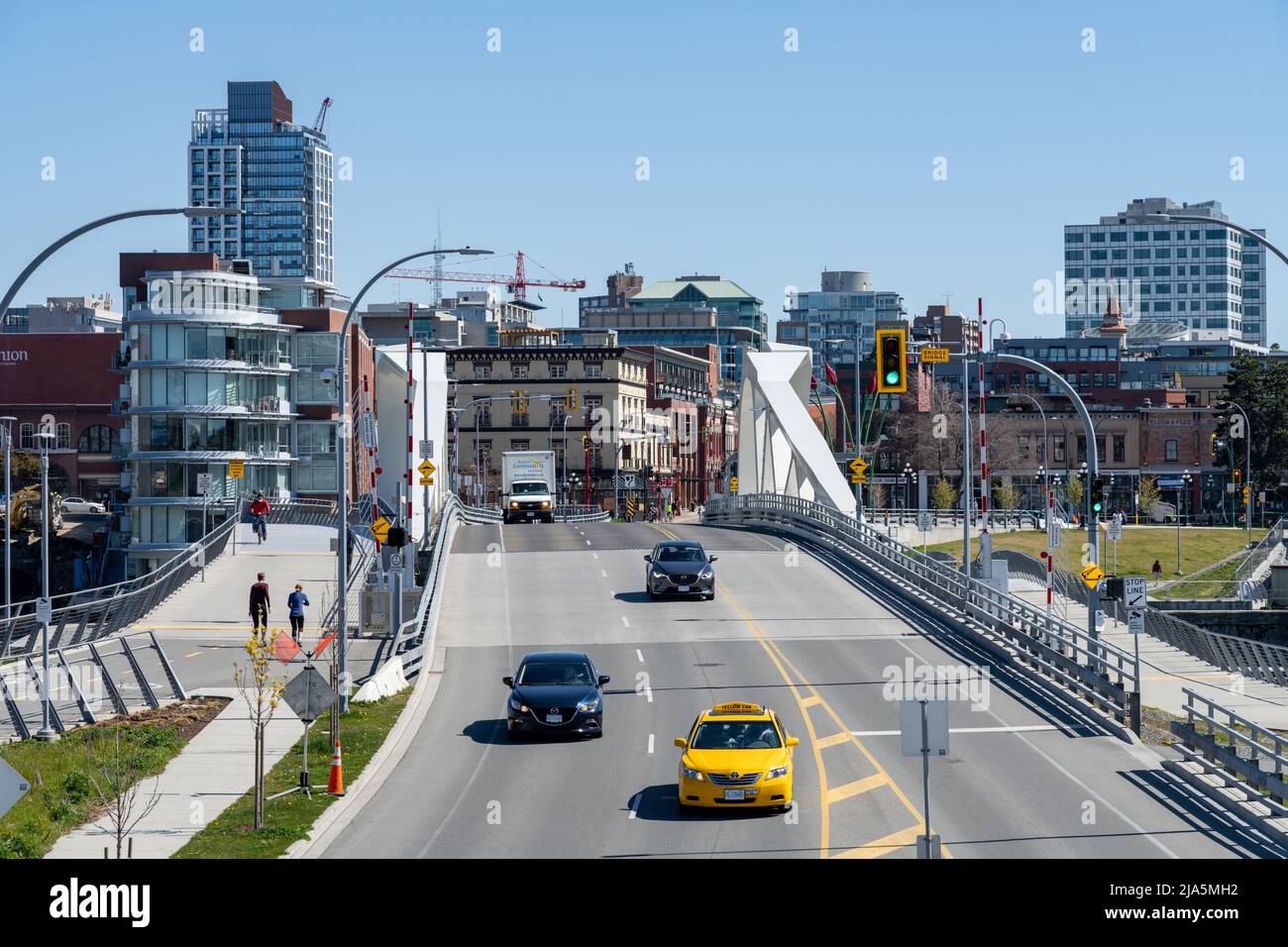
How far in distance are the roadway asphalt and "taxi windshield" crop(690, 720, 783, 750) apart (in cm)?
95

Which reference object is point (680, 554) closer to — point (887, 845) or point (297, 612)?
point (297, 612)

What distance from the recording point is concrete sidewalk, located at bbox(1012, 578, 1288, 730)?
119 feet

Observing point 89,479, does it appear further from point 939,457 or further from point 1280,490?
point 1280,490

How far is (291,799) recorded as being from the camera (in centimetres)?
2347

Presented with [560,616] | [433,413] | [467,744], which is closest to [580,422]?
[433,413]

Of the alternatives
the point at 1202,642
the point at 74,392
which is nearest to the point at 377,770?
the point at 1202,642

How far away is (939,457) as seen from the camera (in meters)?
138

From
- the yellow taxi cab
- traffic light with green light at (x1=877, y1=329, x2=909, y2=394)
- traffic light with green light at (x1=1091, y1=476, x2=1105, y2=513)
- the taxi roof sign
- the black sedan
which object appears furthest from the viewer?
the black sedan

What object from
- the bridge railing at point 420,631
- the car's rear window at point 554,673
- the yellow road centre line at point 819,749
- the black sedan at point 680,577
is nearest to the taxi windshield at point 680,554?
the black sedan at point 680,577

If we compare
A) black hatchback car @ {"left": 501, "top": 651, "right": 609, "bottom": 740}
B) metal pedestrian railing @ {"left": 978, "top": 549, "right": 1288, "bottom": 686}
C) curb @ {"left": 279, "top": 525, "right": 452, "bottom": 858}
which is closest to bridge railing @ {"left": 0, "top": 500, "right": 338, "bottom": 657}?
curb @ {"left": 279, "top": 525, "right": 452, "bottom": 858}

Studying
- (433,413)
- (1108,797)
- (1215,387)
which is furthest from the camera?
(1215,387)

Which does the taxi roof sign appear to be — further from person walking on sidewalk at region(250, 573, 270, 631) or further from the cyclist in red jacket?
the cyclist in red jacket
